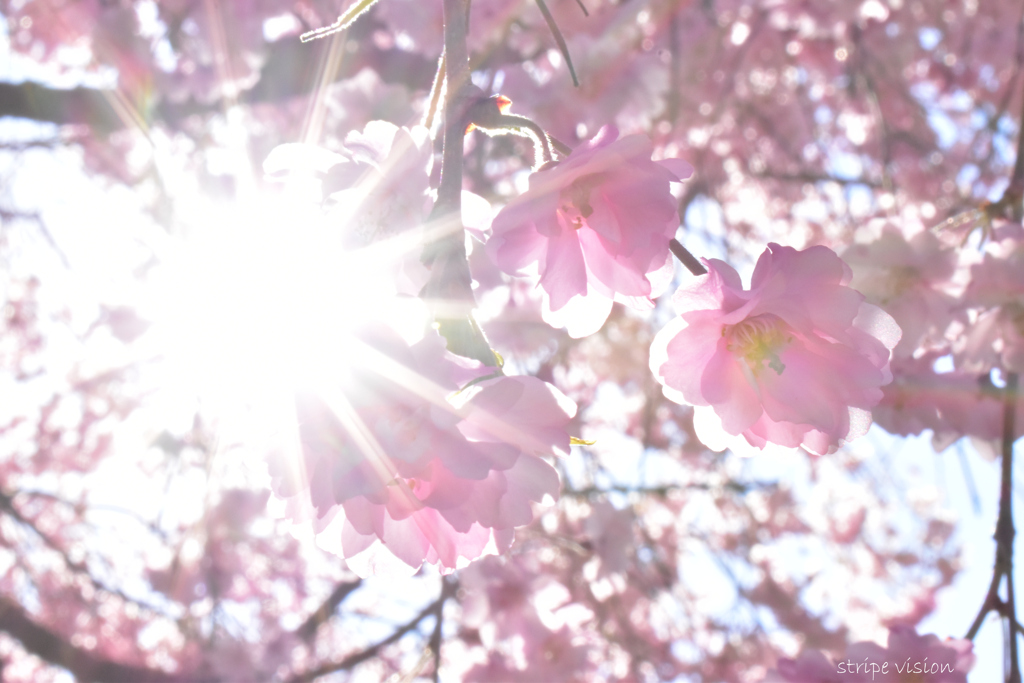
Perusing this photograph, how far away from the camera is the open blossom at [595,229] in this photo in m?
0.63

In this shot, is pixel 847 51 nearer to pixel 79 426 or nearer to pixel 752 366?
pixel 752 366

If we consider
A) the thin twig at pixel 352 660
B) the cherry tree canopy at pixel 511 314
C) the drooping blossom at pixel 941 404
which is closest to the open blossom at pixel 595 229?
the cherry tree canopy at pixel 511 314

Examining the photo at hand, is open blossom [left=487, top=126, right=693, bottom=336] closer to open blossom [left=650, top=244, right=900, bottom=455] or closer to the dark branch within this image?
open blossom [left=650, top=244, right=900, bottom=455]

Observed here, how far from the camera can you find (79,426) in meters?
6.27

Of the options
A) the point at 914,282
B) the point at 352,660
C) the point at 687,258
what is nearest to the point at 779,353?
the point at 687,258

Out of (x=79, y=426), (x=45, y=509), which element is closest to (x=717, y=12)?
(x=79, y=426)

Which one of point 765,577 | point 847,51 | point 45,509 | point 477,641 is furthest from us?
point 45,509

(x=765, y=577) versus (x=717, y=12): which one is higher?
(x=717, y=12)

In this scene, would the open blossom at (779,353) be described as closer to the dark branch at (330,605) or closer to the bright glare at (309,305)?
the bright glare at (309,305)

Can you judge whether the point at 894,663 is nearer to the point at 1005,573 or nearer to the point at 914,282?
the point at 1005,573

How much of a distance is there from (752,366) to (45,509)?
7324mm

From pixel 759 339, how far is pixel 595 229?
0.25 metres

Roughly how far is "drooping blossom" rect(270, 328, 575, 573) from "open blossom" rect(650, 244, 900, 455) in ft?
0.75

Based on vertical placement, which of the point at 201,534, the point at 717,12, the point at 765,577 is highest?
the point at 717,12
